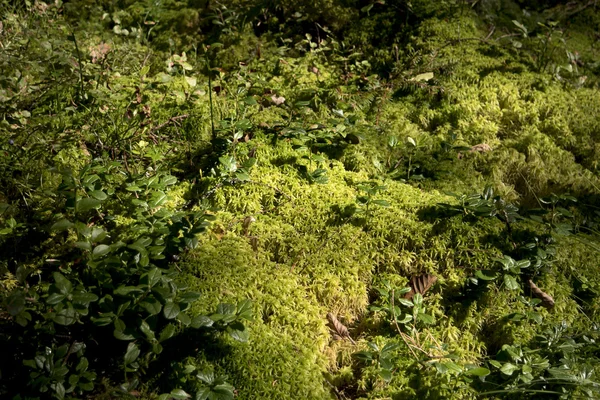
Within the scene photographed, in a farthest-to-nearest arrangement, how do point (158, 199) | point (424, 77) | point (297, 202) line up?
1. point (424, 77)
2. point (297, 202)
3. point (158, 199)

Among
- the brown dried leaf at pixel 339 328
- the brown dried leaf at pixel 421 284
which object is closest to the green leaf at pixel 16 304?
the brown dried leaf at pixel 339 328

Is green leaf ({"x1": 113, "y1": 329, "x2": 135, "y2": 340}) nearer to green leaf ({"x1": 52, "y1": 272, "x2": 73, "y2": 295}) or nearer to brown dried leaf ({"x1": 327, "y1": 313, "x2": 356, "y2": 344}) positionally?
green leaf ({"x1": 52, "y1": 272, "x2": 73, "y2": 295})

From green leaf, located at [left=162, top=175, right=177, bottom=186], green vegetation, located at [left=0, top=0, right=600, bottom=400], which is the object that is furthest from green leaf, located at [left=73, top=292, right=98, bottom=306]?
green leaf, located at [left=162, top=175, right=177, bottom=186]

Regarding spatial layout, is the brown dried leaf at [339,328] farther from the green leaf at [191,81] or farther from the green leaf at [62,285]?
the green leaf at [191,81]

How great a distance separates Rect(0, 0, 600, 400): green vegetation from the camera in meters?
2.46

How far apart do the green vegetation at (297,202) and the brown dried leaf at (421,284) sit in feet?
0.07

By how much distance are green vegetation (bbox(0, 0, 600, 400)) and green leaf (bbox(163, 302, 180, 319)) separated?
2 cm

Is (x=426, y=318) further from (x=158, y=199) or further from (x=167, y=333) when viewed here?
(x=158, y=199)

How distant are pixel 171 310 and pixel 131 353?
268mm

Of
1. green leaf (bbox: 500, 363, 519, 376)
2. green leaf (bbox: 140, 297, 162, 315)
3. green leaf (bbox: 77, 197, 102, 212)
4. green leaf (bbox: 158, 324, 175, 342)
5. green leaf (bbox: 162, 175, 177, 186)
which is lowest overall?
green leaf (bbox: 500, 363, 519, 376)

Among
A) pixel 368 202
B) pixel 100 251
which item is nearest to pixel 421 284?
pixel 368 202

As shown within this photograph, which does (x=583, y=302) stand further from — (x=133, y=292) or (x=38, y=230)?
(x=38, y=230)

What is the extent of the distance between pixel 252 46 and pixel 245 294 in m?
2.76

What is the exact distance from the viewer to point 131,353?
7.42 ft
